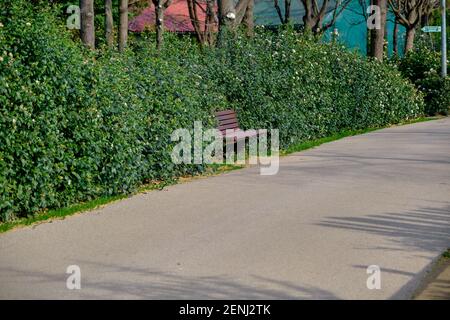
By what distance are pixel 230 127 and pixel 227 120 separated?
0.13 metres

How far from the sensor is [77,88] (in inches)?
473

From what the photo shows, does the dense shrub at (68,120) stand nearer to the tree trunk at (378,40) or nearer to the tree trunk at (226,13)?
the tree trunk at (226,13)

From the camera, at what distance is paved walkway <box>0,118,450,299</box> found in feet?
26.0

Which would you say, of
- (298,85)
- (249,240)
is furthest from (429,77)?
(249,240)

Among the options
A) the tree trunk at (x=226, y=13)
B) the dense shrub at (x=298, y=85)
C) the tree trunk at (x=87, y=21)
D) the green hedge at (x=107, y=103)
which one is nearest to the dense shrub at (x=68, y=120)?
the green hedge at (x=107, y=103)

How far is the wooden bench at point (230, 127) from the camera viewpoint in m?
16.7

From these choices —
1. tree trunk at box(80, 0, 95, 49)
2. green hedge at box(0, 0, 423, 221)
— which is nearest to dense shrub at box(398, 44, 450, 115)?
green hedge at box(0, 0, 423, 221)

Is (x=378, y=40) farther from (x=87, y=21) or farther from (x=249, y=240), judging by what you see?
(x=249, y=240)

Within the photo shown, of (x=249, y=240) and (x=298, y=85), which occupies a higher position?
(x=298, y=85)

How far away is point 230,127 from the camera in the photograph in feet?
56.7

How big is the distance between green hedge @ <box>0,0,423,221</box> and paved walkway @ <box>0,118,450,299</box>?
0.49 m

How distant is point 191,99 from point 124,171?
99.2 inches

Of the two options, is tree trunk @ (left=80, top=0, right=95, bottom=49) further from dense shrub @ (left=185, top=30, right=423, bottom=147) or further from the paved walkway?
the paved walkway

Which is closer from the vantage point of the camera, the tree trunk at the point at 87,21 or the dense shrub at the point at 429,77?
the tree trunk at the point at 87,21
